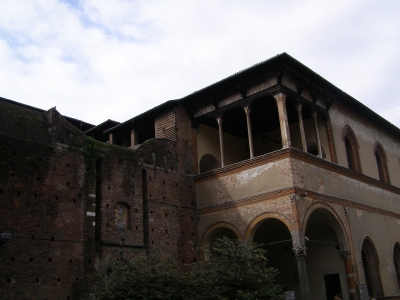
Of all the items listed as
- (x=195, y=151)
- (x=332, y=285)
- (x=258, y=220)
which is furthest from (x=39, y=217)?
(x=332, y=285)

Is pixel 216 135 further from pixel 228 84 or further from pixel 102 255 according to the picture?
pixel 102 255

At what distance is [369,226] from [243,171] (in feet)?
18.6

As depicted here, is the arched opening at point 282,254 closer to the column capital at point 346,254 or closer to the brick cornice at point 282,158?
the column capital at point 346,254

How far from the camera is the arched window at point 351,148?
18750 millimetres

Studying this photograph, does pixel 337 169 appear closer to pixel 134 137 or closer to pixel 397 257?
pixel 397 257

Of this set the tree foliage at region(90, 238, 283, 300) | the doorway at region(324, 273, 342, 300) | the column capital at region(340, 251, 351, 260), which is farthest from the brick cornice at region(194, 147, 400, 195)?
the doorway at region(324, 273, 342, 300)

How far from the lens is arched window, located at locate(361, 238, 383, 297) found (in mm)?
16766

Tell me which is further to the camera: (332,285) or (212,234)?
(332,285)

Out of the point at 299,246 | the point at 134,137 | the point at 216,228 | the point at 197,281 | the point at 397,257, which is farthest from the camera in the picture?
the point at 397,257

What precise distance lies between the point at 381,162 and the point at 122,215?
1315 cm

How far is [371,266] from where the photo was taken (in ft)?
55.9

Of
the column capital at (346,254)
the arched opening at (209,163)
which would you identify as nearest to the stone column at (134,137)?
the arched opening at (209,163)

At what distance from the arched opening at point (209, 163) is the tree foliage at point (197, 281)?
6.32 meters

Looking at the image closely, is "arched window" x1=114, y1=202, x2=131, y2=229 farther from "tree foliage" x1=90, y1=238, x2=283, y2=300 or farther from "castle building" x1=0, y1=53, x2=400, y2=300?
"tree foliage" x1=90, y1=238, x2=283, y2=300
